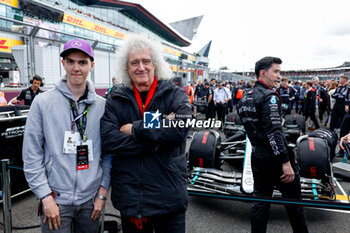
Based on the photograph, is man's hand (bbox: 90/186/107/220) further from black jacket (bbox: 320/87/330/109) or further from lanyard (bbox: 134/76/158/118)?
black jacket (bbox: 320/87/330/109)

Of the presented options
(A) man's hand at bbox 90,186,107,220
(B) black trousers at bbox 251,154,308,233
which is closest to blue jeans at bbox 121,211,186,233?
(A) man's hand at bbox 90,186,107,220

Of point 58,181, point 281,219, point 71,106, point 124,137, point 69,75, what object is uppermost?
point 69,75

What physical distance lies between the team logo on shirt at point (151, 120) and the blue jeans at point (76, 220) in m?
0.64

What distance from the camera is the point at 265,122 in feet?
6.75

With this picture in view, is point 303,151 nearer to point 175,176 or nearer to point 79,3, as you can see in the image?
point 175,176

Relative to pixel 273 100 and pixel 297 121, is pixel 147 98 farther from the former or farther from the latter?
pixel 297 121

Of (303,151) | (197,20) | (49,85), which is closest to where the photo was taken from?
(303,151)

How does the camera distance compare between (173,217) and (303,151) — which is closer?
(173,217)

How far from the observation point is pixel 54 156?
1407 mm

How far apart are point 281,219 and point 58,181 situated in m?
2.60

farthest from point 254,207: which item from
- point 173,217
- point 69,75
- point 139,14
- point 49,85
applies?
point 139,14

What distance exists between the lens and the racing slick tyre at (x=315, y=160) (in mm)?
3086

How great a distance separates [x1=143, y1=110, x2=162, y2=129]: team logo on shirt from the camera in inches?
50.8

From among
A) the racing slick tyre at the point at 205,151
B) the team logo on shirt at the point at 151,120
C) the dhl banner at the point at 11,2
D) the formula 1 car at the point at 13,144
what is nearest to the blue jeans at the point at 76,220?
the team logo on shirt at the point at 151,120
